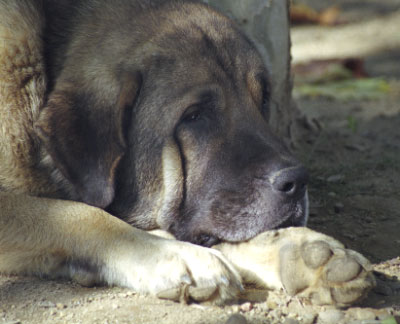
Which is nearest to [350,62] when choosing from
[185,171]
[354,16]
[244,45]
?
[354,16]

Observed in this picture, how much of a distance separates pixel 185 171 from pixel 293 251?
66 cm

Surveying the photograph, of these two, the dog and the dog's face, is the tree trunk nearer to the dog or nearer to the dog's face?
the dog

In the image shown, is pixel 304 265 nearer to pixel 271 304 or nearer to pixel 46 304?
pixel 271 304

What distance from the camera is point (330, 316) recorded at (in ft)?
8.27

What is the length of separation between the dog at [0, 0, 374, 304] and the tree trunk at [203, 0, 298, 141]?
2.93 feet

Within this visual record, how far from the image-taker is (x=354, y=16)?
9117 mm

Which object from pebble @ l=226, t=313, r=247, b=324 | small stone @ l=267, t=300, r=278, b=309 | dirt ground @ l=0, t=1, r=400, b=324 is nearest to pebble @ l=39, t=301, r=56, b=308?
dirt ground @ l=0, t=1, r=400, b=324

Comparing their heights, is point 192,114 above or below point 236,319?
above

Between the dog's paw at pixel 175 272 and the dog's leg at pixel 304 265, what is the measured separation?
0.16 metres

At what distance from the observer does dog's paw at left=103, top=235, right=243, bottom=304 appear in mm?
2604

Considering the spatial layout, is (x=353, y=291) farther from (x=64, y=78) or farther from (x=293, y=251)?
(x=64, y=78)

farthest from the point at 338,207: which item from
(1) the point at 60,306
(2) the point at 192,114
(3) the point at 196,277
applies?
(1) the point at 60,306

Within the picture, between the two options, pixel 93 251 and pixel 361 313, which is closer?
pixel 361 313

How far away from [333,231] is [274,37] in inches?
57.5
